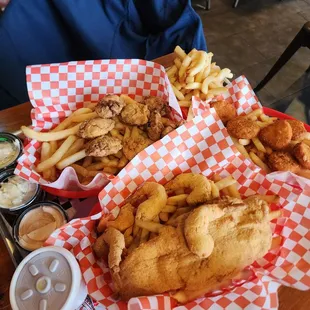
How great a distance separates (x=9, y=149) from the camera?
1409mm

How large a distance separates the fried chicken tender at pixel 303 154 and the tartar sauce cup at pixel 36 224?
0.95 m

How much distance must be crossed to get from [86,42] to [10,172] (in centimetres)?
119

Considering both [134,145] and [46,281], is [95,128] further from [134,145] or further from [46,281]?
[46,281]

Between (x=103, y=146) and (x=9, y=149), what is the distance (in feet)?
1.48

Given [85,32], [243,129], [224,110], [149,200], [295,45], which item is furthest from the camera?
[295,45]

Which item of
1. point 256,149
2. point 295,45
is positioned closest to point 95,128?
point 256,149

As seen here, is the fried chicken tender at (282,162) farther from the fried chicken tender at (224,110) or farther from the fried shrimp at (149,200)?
the fried shrimp at (149,200)

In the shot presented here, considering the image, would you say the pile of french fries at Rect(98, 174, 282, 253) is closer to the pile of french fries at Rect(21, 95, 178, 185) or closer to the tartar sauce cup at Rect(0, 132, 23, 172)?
the pile of french fries at Rect(21, 95, 178, 185)

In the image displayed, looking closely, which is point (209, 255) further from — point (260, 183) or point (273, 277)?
point (260, 183)

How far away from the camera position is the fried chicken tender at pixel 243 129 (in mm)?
1379

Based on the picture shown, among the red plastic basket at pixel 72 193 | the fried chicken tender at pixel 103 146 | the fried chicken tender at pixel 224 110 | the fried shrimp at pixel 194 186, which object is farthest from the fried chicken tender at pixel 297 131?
the red plastic basket at pixel 72 193

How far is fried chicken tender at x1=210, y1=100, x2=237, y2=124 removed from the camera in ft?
4.88

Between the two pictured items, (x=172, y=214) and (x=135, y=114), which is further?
(x=135, y=114)

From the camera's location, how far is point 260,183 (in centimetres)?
126
